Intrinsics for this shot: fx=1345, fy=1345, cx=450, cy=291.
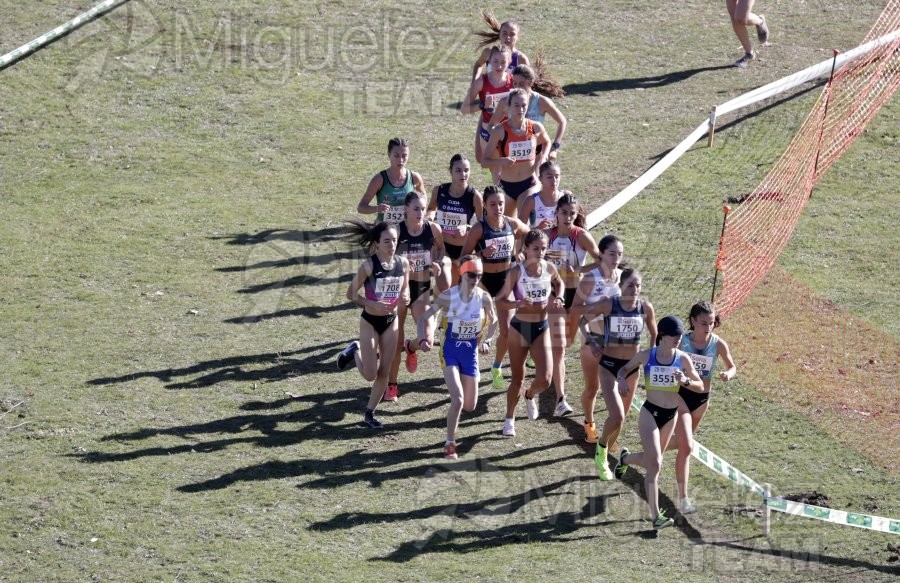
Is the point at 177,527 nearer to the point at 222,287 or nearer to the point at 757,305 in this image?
the point at 222,287

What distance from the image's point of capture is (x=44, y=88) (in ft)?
72.9

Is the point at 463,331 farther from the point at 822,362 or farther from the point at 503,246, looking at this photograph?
the point at 822,362

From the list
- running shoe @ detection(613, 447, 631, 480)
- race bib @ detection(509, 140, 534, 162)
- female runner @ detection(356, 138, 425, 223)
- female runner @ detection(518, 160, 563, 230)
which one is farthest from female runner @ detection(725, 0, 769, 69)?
running shoe @ detection(613, 447, 631, 480)

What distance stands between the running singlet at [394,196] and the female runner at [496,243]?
3.83 feet

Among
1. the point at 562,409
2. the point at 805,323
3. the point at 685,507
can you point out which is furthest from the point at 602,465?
the point at 805,323

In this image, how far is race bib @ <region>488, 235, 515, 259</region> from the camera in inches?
581

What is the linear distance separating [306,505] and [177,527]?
1.24 meters

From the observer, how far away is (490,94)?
693 inches

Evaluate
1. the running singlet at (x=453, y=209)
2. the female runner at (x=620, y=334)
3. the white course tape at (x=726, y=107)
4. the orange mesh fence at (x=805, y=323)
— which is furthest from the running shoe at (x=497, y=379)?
the white course tape at (x=726, y=107)

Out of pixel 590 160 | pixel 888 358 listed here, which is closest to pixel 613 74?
pixel 590 160

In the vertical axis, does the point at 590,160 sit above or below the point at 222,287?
above

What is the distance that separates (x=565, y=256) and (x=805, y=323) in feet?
13.3

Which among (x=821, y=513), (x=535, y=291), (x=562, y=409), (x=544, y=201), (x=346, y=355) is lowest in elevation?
(x=821, y=513)

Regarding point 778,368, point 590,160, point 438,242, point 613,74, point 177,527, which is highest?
point 613,74
